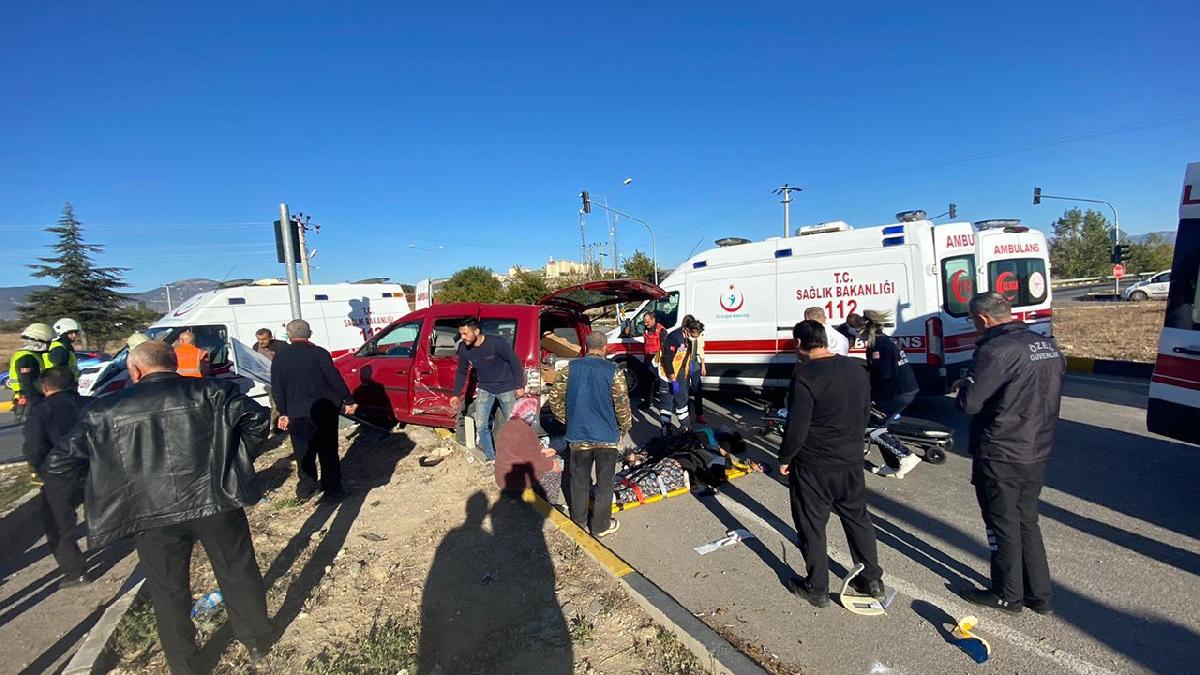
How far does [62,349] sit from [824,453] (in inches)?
277

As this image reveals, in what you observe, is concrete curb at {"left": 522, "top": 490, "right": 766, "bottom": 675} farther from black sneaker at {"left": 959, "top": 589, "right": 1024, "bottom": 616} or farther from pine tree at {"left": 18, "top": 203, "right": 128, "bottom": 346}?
pine tree at {"left": 18, "top": 203, "right": 128, "bottom": 346}

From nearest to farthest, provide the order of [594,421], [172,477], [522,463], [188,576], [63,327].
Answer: [172,477] → [188,576] → [594,421] → [522,463] → [63,327]

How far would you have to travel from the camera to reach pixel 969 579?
A: 3533mm

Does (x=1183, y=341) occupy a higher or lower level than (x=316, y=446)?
higher

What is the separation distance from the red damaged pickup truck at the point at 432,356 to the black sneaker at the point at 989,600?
14.3 feet

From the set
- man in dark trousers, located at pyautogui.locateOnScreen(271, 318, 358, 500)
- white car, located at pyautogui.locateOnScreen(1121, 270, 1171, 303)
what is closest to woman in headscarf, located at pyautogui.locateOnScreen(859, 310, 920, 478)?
man in dark trousers, located at pyautogui.locateOnScreen(271, 318, 358, 500)

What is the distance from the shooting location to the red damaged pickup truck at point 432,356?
22.1ft

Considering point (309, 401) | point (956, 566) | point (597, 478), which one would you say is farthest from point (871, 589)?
point (309, 401)

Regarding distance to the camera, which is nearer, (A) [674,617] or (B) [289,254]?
(A) [674,617]

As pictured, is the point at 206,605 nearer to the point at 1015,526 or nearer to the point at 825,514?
the point at 825,514

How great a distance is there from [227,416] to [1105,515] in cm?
638

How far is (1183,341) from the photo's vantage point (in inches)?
170

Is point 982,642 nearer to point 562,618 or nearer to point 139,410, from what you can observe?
point 562,618

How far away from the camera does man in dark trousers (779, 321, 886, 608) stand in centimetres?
312
